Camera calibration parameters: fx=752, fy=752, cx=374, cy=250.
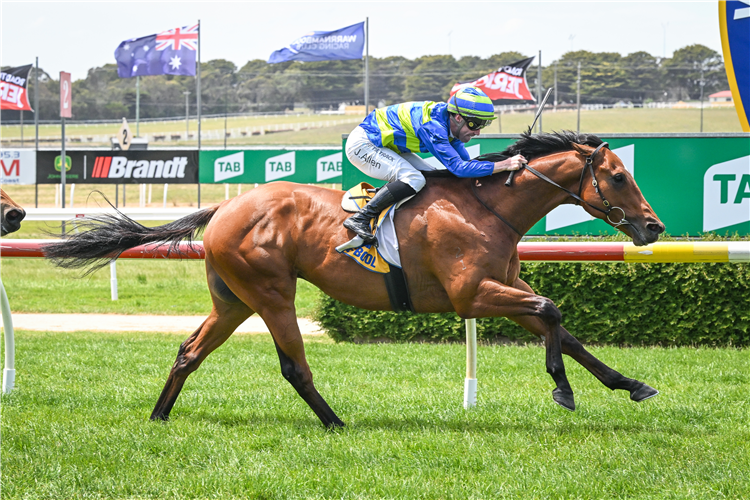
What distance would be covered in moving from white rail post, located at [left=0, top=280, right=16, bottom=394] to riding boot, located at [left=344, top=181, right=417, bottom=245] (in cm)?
250

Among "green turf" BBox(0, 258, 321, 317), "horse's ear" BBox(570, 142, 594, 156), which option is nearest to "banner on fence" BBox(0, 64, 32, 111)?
"green turf" BBox(0, 258, 321, 317)

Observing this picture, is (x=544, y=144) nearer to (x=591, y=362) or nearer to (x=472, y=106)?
(x=472, y=106)

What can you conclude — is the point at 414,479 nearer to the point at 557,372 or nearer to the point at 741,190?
the point at 557,372

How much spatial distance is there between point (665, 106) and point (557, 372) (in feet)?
210

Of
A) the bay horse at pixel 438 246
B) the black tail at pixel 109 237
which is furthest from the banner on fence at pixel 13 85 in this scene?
the bay horse at pixel 438 246

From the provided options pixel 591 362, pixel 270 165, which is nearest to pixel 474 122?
pixel 591 362

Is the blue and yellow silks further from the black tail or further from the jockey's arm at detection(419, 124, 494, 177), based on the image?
the black tail

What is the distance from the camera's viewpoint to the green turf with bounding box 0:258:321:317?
10039 mm

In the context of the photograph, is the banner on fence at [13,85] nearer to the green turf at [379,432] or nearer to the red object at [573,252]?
the green turf at [379,432]

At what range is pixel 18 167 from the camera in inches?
788

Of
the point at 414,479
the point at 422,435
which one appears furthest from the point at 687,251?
the point at 414,479

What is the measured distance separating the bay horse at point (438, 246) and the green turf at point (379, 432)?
0.35 metres

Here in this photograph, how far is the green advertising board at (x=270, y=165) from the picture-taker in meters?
20.6

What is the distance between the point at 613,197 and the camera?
14.2ft
